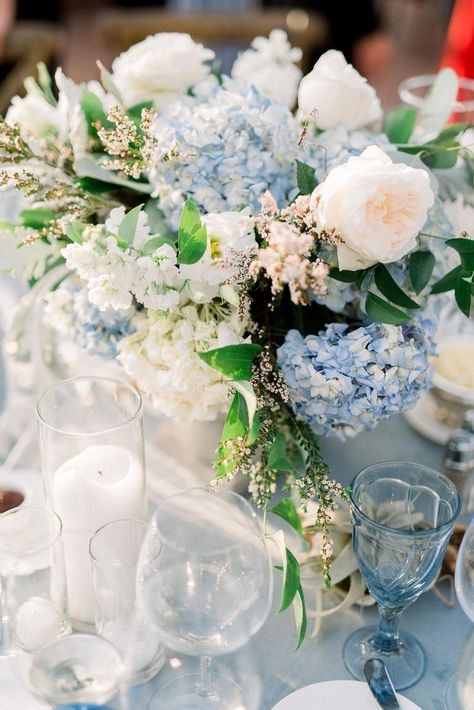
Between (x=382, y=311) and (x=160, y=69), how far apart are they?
19.5 inches

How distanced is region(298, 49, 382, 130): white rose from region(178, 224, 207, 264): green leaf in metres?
0.28

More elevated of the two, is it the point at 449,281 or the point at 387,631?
the point at 449,281

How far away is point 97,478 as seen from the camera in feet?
2.88

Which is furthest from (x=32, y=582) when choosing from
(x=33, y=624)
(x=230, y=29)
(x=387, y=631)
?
(x=230, y=29)

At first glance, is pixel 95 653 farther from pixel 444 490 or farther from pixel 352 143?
pixel 352 143

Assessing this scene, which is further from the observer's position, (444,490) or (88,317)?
(88,317)

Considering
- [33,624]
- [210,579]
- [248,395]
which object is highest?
[248,395]

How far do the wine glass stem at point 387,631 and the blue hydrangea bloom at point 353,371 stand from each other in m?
0.21

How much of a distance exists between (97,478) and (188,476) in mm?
258

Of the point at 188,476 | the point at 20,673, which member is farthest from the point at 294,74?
the point at 20,673

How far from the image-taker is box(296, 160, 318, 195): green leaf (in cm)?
92

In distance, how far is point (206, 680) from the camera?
0.81 m

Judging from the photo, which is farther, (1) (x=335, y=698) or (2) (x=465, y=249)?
(2) (x=465, y=249)

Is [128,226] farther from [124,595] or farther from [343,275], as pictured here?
[124,595]
